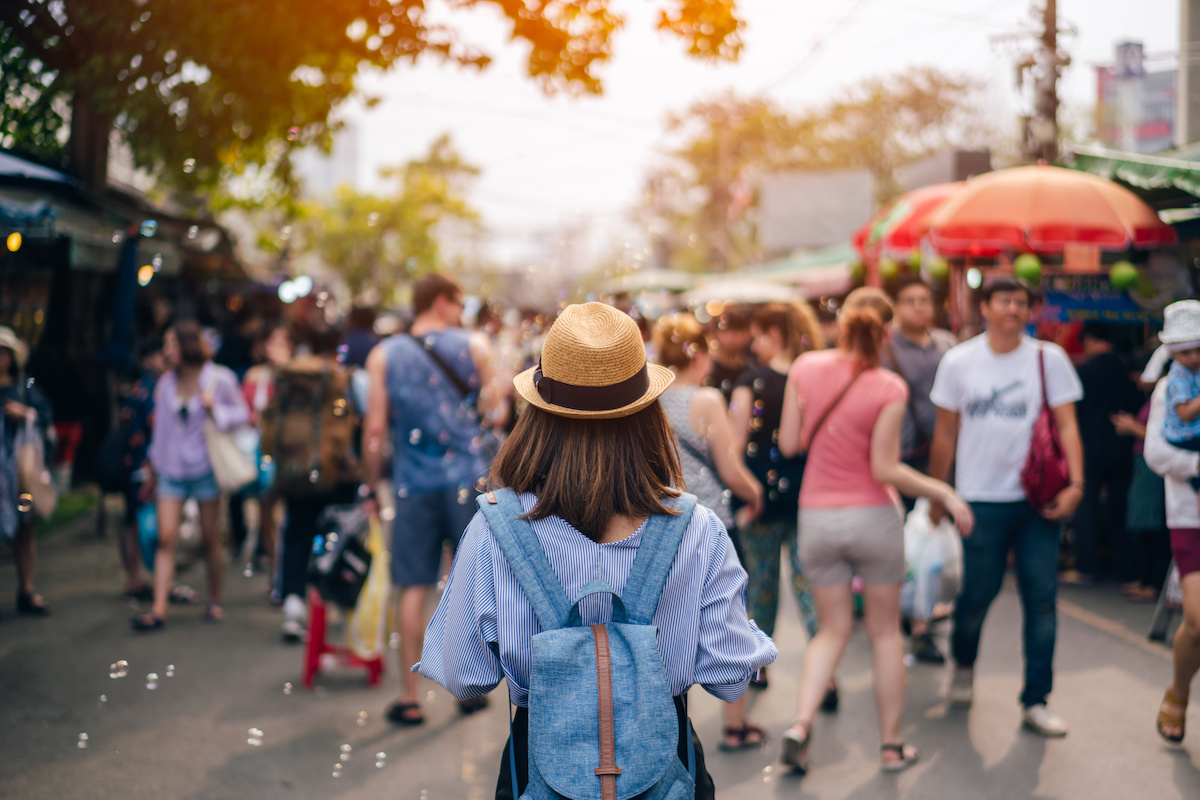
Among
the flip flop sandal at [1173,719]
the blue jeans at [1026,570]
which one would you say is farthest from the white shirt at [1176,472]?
A: the flip flop sandal at [1173,719]

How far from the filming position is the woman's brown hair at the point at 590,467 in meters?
2.09

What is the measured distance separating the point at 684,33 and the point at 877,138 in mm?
28493

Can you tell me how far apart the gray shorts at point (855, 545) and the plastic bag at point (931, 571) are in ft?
4.50

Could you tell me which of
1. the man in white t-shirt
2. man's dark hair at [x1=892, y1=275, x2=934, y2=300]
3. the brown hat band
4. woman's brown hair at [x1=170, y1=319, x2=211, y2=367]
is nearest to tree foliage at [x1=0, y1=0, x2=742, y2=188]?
woman's brown hair at [x1=170, y1=319, x2=211, y2=367]

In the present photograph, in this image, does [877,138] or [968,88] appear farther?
[877,138]

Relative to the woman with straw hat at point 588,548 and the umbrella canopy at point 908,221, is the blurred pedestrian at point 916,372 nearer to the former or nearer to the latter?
the umbrella canopy at point 908,221

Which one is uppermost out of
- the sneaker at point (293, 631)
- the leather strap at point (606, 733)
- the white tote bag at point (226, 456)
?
the leather strap at point (606, 733)

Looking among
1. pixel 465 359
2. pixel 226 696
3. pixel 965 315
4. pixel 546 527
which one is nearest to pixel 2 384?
pixel 226 696

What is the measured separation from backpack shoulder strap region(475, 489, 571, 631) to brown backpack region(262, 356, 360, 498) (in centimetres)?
423

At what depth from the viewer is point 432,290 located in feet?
17.0

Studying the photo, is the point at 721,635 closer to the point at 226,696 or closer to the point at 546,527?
the point at 546,527

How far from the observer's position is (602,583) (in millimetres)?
2000

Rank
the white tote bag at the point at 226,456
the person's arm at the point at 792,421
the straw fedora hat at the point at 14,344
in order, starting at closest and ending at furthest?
the person's arm at the point at 792,421, the straw fedora hat at the point at 14,344, the white tote bag at the point at 226,456

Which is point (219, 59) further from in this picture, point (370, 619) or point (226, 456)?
point (370, 619)
